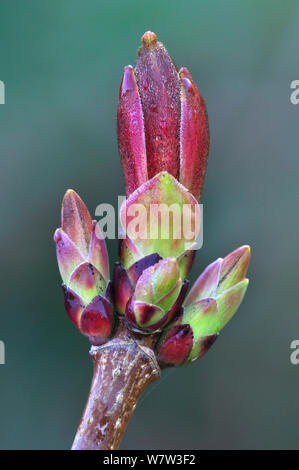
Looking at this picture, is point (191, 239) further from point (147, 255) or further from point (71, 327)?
point (71, 327)

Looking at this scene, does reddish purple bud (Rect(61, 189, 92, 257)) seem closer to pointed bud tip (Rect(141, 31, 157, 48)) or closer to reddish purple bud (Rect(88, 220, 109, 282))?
reddish purple bud (Rect(88, 220, 109, 282))

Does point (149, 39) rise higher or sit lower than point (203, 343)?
higher

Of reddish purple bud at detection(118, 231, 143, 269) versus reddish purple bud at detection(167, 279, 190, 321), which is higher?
reddish purple bud at detection(118, 231, 143, 269)

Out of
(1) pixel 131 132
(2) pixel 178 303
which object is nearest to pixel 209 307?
(2) pixel 178 303

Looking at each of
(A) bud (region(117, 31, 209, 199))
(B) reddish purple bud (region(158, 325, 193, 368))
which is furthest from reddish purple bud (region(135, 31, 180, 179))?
(B) reddish purple bud (region(158, 325, 193, 368))

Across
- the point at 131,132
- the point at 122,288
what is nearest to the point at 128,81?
the point at 131,132

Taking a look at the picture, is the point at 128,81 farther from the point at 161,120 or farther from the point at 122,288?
the point at 122,288

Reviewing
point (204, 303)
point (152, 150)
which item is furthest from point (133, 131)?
point (204, 303)

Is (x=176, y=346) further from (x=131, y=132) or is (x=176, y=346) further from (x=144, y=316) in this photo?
(x=131, y=132)

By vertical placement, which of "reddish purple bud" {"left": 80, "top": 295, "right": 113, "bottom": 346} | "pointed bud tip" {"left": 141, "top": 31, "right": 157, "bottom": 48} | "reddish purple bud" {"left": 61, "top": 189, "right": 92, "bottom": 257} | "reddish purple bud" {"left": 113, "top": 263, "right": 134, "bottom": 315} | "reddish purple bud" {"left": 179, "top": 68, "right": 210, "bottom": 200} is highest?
"pointed bud tip" {"left": 141, "top": 31, "right": 157, "bottom": 48}
